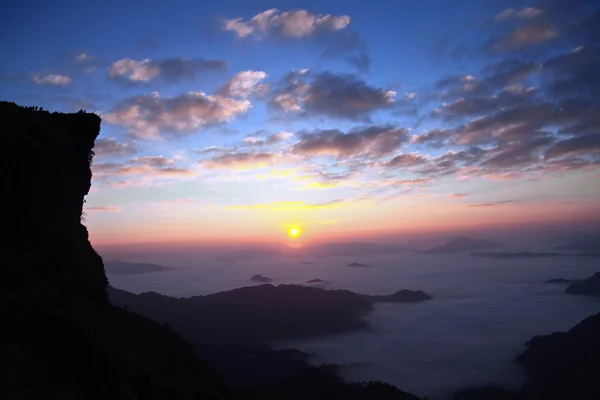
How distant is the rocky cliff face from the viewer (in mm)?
16906

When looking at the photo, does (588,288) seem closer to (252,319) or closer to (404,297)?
(404,297)

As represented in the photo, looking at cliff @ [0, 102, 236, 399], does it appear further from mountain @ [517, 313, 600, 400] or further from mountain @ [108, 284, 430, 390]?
mountain @ [517, 313, 600, 400]

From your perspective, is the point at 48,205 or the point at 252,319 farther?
the point at 252,319

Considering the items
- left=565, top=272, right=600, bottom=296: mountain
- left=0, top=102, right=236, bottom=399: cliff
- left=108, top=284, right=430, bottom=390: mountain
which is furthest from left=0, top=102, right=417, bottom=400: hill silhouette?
left=565, top=272, right=600, bottom=296: mountain

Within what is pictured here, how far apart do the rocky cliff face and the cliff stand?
5 cm

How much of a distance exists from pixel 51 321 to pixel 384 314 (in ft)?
449

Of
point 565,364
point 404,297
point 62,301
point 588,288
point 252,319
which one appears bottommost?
point 404,297

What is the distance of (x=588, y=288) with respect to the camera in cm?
15500

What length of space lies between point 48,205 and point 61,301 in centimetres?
637

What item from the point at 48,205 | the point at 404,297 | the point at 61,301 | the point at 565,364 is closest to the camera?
the point at 61,301

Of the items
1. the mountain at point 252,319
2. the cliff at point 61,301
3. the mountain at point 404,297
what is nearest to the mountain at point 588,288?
the mountain at point 404,297

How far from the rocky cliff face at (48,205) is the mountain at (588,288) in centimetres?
19294

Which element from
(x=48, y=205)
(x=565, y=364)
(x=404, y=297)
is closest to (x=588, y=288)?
(x=404, y=297)

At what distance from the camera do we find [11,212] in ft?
57.9
